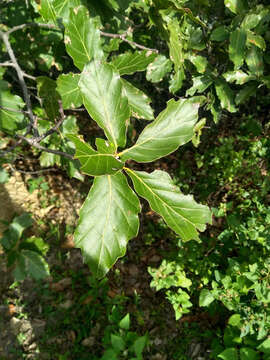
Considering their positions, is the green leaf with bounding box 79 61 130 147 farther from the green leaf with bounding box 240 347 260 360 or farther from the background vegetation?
the green leaf with bounding box 240 347 260 360

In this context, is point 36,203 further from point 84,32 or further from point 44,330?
point 84,32

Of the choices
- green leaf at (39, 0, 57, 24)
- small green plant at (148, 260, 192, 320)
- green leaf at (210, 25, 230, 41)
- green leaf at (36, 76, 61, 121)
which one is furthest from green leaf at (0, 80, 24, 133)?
small green plant at (148, 260, 192, 320)

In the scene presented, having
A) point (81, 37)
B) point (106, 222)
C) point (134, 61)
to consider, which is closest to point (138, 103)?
point (134, 61)

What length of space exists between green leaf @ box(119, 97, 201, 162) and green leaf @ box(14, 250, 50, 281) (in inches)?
54.1

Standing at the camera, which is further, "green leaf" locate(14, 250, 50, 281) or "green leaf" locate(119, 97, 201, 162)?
"green leaf" locate(14, 250, 50, 281)

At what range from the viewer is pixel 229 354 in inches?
75.4

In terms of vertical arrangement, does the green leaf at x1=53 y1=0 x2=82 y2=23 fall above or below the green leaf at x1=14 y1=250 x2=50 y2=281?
above

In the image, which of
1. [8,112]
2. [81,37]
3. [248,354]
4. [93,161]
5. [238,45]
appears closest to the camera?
[93,161]

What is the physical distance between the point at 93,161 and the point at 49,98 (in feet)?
2.10

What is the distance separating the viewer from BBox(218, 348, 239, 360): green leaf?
1895 mm

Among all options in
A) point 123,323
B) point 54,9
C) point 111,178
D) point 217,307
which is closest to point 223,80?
point 54,9

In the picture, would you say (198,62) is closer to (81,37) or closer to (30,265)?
(81,37)

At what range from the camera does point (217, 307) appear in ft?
7.47

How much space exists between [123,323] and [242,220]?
1.16 m
